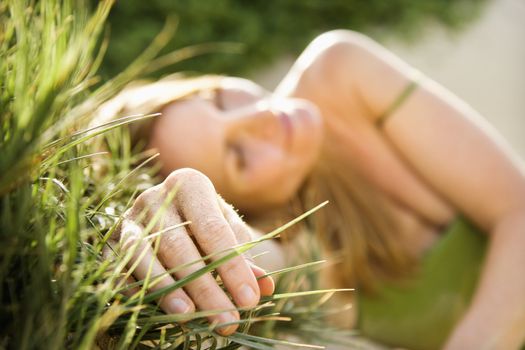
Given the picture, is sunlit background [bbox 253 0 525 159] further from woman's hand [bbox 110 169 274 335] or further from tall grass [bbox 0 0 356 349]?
tall grass [bbox 0 0 356 349]

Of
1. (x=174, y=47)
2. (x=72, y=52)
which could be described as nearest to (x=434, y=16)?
(x=174, y=47)

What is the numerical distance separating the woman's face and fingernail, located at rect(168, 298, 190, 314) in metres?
0.89

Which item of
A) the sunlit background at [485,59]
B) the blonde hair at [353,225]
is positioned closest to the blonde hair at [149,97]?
→ the blonde hair at [353,225]

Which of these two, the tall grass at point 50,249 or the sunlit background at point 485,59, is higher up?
the sunlit background at point 485,59

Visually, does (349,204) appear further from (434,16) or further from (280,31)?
(434,16)

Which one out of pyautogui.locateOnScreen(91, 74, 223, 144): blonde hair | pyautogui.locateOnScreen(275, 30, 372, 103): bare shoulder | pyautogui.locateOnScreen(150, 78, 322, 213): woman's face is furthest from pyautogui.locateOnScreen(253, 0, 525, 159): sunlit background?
pyautogui.locateOnScreen(91, 74, 223, 144): blonde hair

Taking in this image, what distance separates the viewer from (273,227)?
1719 mm

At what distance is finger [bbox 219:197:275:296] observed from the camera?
608 mm

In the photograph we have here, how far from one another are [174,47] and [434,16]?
2466 millimetres

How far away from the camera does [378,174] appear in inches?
73.9

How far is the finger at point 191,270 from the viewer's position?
1.80 ft

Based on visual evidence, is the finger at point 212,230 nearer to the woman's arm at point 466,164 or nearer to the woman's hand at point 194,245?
the woman's hand at point 194,245

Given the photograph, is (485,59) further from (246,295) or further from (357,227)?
(246,295)

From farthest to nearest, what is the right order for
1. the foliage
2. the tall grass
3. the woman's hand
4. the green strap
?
1. the foliage
2. the green strap
3. the woman's hand
4. the tall grass
